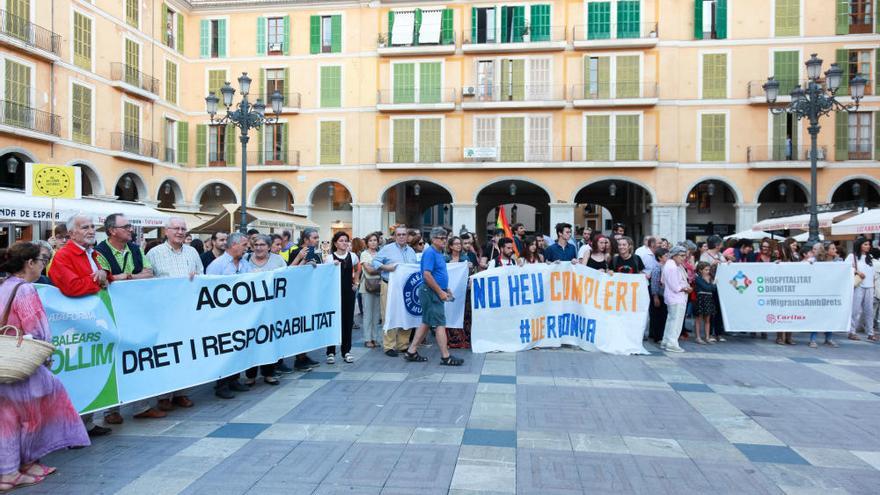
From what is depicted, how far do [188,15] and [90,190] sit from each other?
10725 mm

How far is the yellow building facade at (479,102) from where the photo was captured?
25.5 m

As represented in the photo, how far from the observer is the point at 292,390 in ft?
20.5

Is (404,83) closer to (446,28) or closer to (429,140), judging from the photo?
(429,140)

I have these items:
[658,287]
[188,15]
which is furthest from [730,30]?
[188,15]

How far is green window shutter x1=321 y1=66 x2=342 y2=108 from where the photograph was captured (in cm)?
2869

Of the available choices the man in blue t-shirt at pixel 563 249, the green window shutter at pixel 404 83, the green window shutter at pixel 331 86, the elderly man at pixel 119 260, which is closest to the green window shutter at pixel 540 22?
the green window shutter at pixel 404 83

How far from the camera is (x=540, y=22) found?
89.2 feet

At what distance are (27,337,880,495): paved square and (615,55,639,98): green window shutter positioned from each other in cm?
2126

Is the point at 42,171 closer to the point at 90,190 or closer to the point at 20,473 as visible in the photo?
the point at 20,473

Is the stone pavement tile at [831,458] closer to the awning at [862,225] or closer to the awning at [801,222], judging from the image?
the awning at [862,225]

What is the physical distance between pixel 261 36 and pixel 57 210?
63.0 feet

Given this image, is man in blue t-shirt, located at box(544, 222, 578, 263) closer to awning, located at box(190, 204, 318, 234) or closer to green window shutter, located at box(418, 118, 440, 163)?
awning, located at box(190, 204, 318, 234)

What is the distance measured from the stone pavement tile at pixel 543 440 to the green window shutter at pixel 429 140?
2371cm

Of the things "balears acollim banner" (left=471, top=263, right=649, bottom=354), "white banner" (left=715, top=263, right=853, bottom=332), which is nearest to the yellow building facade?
"white banner" (left=715, top=263, right=853, bottom=332)
